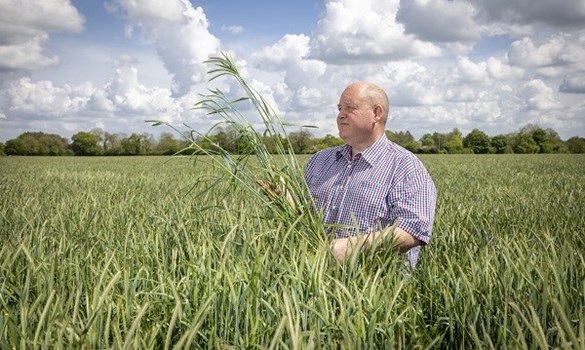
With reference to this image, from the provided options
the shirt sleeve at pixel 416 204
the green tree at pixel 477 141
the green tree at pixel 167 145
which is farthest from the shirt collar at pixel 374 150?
the green tree at pixel 477 141

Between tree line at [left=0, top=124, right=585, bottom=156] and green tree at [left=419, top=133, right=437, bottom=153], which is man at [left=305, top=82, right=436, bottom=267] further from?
green tree at [left=419, top=133, right=437, bottom=153]

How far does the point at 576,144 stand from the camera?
251 ft

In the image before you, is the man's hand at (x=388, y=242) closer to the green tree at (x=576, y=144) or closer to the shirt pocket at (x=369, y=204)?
the shirt pocket at (x=369, y=204)

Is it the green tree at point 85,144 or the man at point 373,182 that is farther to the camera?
the green tree at point 85,144

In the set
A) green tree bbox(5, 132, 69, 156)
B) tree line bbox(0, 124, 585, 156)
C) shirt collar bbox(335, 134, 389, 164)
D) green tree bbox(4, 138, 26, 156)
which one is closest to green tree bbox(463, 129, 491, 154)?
tree line bbox(0, 124, 585, 156)

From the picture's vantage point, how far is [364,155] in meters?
3.22

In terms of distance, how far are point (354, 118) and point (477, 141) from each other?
92323mm

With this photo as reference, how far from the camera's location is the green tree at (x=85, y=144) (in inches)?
2698

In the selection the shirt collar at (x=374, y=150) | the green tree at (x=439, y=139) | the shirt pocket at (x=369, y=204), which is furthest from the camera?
the green tree at (x=439, y=139)

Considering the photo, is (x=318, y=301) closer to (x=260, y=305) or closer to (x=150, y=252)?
(x=260, y=305)

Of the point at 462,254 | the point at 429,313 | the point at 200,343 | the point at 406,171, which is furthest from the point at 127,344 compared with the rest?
the point at 462,254

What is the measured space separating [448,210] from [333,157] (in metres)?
2.24

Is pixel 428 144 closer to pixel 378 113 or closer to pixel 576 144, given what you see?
pixel 576 144

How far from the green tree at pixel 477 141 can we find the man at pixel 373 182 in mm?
85806
